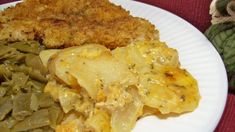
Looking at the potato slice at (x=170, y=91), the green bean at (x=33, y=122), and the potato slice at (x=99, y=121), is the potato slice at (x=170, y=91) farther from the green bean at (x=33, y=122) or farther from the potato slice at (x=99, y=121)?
the green bean at (x=33, y=122)

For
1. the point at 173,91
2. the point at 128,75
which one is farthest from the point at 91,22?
the point at 173,91

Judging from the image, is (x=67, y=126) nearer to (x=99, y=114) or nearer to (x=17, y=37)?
(x=99, y=114)

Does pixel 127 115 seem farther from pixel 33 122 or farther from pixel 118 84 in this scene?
pixel 33 122

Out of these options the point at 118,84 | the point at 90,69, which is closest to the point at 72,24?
the point at 90,69

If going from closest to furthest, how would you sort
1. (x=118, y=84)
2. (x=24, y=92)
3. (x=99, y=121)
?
(x=99, y=121)
(x=118, y=84)
(x=24, y=92)

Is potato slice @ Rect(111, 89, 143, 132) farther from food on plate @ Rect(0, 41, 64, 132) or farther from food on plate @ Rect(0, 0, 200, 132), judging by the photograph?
food on plate @ Rect(0, 41, 64, 132)

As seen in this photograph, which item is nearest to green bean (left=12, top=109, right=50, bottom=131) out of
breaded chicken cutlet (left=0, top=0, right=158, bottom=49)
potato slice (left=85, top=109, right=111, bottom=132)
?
potato slice (left=85, top=109, right=111, bottom=132)

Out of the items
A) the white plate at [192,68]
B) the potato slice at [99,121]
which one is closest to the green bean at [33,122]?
the potato slice at [99,121]
